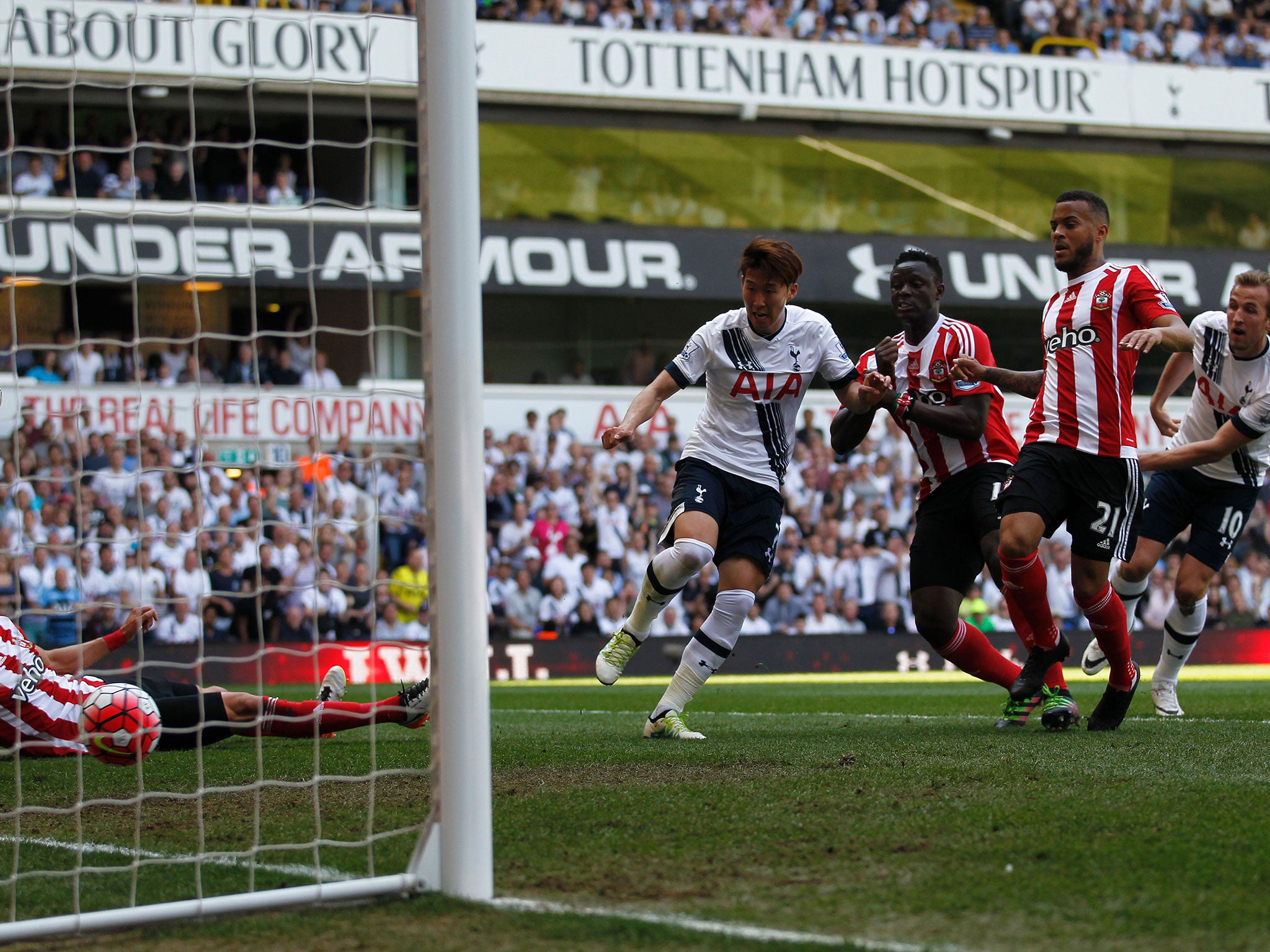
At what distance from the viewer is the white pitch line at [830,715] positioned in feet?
23.8

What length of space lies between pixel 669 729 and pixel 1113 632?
6.83 ft

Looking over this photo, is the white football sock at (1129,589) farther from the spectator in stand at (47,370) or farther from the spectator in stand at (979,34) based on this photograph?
the spectator in stand at (979,34)

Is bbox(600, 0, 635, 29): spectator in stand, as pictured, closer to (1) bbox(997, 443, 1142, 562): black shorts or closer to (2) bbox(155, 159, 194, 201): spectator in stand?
(2) bbox(155, 159, 194, 201): spectator in stand

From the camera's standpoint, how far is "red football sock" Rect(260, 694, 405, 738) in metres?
5.79

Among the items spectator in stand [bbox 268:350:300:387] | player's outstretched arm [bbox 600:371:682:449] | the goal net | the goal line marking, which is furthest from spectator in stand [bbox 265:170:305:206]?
player's outstretched arm [bbox 600:371:682:449]

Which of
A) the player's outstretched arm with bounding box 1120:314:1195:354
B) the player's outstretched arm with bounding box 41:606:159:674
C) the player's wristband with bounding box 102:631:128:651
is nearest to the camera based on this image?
the player's outstretched arm with bounding box 41:606:159:674

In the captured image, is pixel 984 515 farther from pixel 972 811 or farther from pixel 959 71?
pixel 959 71

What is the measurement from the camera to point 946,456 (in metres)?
7.21

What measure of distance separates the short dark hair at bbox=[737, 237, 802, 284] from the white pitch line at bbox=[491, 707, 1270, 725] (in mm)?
2660

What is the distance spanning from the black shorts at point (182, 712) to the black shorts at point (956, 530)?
3.40 m

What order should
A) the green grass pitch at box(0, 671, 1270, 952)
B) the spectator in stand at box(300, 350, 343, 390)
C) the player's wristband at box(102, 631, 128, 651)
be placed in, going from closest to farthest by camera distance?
the green grass pitch at box(0, 671, 1270, 952) < the player's wristband at box(102, 631, 128, 651) < the spectator in stand at box(300, 350, 343, 390)

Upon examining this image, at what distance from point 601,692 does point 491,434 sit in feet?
27.0

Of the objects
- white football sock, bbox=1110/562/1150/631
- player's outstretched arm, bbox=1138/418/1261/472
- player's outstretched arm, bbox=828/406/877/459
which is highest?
player's outstretched arm, bbox=828/406/877/459

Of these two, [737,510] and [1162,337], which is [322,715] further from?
[1162,337]
